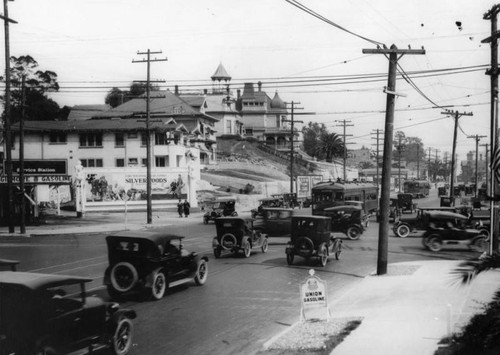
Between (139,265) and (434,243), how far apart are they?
1493 cm

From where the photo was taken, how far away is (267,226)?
28.0 meters

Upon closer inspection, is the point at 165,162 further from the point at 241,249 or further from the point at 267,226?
the point at 241,249

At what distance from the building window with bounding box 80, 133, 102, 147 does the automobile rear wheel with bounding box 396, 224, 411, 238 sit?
38.6 meters

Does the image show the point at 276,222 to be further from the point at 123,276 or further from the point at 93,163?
the point at 93,163

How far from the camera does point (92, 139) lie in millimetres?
61094

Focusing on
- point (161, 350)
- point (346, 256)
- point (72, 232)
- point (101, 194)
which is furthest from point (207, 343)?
point (101, 194)

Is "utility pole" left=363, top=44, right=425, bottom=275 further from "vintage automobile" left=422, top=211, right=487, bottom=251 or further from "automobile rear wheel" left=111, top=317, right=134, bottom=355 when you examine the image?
"automobile rear wheel" left=111, top=317, right=134, bottom=355

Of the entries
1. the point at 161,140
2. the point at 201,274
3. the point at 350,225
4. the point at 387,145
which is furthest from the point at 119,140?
Answer: the point at 387,145

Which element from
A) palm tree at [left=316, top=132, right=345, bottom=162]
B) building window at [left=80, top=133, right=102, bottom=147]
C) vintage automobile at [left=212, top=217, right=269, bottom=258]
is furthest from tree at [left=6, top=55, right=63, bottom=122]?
vintage automobile at [left=212, top=217, right=269, bottom=258]

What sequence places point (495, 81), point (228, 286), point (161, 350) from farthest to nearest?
point (495, 81) → point (228, 286) → point (161, 350)

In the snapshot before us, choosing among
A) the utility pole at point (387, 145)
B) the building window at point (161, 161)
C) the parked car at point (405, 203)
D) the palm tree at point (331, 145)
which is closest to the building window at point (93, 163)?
the building window at point (161, 161)

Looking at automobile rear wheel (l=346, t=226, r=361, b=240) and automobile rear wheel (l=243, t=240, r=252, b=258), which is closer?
automobile rear wheel (l=243, t=240, r=252, b=258)

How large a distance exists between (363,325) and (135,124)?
2047 inches

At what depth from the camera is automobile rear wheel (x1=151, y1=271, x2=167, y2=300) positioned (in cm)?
1441
